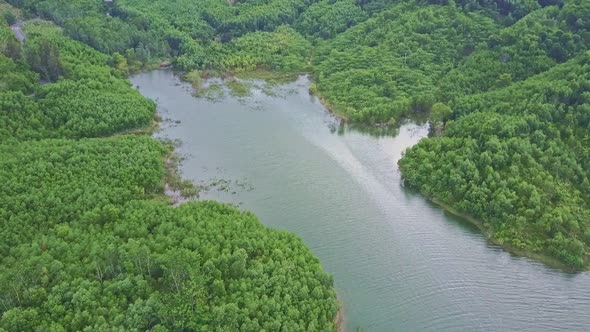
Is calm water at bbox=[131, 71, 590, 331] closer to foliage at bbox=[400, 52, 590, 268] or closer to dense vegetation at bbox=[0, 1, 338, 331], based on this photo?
foliage at bbox=[400, 52, 590, 268]

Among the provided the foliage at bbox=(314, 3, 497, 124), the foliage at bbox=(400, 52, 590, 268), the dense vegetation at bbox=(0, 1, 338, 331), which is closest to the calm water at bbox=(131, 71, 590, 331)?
the foliage at bbox=(400, 52, 590, 268)

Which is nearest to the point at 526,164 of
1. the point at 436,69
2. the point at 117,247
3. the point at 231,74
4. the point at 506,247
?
the point at 506,247

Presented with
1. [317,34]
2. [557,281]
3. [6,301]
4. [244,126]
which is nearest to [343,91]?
[244,126]

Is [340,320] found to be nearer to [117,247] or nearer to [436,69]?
[117,247]

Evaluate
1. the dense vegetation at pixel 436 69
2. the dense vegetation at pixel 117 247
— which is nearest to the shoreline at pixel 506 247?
the dense vegetation at pixel 436 69

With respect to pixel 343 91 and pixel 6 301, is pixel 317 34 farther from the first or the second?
pixel 6 301

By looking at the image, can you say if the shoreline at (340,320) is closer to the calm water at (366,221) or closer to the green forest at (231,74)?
the calm water at (366,221)
